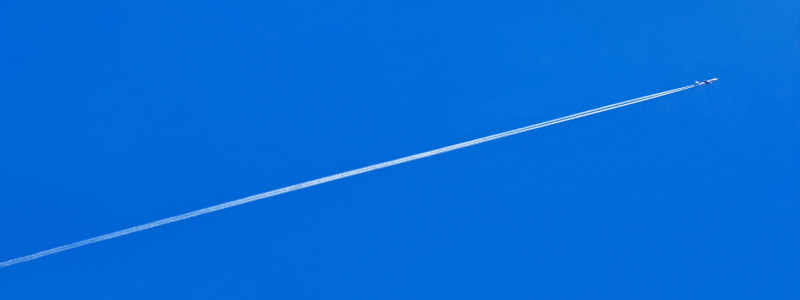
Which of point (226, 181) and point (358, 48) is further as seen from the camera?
point (358, 48)

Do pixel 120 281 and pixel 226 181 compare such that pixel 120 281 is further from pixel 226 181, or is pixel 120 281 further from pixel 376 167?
pixel 376 167

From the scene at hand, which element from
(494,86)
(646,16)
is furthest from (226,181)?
(646,16)

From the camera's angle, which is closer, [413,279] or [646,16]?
[413,279]

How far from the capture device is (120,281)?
2.63m

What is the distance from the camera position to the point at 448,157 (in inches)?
113

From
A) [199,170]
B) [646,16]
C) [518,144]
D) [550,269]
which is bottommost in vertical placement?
[550,269]

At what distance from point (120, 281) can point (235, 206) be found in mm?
768

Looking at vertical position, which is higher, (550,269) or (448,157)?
(448,157)

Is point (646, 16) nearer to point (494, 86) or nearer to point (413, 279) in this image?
point (494, 86)

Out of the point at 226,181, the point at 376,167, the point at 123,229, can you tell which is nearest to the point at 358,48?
the point at 376,167

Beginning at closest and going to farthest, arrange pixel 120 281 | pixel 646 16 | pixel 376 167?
pixel 120 281 < pixel 376 167 < pixel 646 16

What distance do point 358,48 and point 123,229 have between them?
1756mm

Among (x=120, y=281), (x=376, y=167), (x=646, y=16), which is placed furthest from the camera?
(x=646, y=16)

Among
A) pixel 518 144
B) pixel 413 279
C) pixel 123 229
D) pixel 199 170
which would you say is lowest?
pixel 413 279
